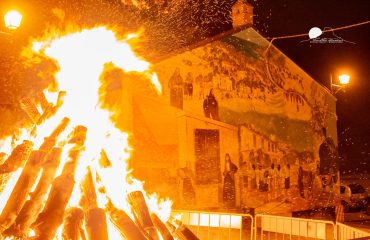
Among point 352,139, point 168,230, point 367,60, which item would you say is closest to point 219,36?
point 168,230

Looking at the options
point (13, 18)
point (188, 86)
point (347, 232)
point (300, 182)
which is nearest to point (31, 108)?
point (13, 18)

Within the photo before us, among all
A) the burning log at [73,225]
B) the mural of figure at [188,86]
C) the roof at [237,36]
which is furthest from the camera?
the mural of figure at [188,86]

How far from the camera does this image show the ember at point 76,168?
457 centimetres

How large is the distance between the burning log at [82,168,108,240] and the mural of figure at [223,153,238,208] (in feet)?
25.2

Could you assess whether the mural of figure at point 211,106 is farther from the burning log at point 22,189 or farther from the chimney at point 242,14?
the burning log at point 22,189

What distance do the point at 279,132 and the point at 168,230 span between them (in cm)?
1002

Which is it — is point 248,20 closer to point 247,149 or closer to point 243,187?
point 247,149

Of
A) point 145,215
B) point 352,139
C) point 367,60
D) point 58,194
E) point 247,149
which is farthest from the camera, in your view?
point 352,139

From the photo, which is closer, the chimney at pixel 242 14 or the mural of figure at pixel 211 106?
the mural of figure at pixel 211 106

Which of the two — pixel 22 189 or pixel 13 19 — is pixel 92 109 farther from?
pixel 13 19

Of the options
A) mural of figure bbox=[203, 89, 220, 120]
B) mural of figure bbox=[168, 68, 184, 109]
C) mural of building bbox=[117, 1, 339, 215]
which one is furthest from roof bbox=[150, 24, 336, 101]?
mural of figure bbox=[203, 89, 220, 120]

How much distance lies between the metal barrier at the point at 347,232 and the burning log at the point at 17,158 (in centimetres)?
428

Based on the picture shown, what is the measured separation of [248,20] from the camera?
1448 cm

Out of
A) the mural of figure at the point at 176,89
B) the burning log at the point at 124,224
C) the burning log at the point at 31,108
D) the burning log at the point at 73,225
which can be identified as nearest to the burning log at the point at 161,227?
the burning log at the point at 124,224
